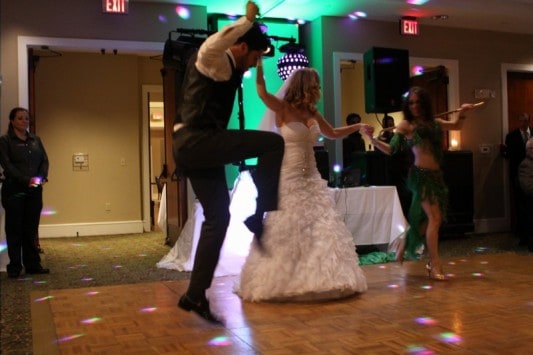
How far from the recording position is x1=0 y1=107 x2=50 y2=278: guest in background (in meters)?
4.46

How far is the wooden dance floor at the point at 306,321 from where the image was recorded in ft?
7.42

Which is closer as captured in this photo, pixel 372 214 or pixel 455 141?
pixel 372 214

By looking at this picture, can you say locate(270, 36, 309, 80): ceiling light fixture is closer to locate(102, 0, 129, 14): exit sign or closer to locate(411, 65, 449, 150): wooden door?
locate(102, 0, 129, 14): exit sign

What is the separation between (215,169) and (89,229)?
19.7ft

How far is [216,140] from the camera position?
230 cm

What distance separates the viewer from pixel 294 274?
10.4 feet

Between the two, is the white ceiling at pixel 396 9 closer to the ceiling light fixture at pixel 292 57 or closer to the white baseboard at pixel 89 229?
the ceiling light fixture at pixel 292 57

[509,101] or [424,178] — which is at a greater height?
[509,101]

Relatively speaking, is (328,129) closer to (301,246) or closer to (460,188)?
(301,246)

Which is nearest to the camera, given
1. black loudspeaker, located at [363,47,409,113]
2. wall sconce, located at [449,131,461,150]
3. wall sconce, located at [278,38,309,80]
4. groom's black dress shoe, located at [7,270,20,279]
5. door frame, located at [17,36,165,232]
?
groom's black dress shoe, located at [7,270,20,279]

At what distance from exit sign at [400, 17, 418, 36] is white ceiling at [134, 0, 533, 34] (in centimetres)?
7

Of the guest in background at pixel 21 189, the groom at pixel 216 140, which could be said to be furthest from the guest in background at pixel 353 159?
the groom at pixel 216 140

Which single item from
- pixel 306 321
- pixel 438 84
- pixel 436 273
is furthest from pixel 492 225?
pixel 306 321

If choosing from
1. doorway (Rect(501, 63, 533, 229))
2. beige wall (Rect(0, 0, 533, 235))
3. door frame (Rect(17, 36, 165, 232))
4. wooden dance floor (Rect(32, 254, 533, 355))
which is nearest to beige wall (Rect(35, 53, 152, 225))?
beige wall (Rect(0, 0, 533, 235))
